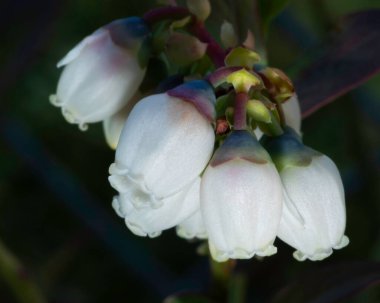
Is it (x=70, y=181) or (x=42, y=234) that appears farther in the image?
(x=42, y=234)

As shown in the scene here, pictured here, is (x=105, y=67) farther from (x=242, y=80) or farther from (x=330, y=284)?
(x=330, y=284)

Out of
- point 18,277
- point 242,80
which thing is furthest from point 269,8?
point 18,277

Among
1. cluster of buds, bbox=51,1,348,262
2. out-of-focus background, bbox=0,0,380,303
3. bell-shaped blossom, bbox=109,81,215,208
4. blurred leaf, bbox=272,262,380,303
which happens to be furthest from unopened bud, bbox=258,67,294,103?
out-of-focus background, bbox=0,0,380,303

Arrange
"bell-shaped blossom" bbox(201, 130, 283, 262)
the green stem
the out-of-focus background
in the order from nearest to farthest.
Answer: "bell-shaped blossom" bbox(201, 130, 283, 262) → the green stem → the out-of-focus background

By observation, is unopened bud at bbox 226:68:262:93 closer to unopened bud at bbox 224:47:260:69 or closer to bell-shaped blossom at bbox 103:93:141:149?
unopened bud at bbox 224:47:260:69

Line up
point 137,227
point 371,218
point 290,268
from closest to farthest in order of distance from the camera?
point 137,227
point 371,218
point 290,268

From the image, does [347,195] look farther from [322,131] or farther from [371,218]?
[322,131]

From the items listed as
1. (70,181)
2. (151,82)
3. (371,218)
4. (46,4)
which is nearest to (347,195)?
(371,218)
